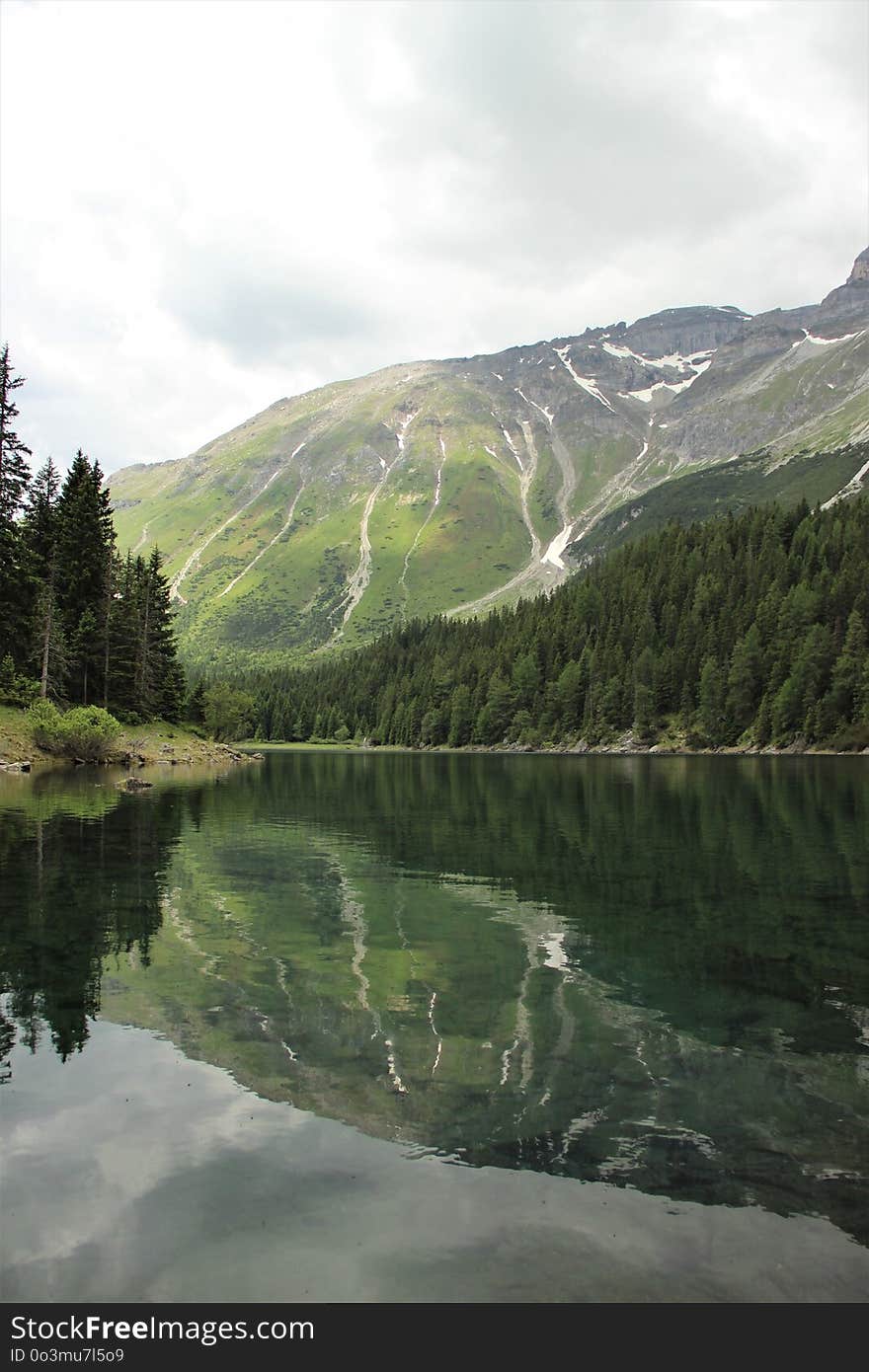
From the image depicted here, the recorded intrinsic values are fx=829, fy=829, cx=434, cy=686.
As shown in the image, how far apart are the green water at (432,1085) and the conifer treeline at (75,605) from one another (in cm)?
5030

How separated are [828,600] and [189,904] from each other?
149500 millimetres

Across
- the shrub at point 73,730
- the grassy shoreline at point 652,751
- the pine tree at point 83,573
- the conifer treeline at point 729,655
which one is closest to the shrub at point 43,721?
the shrub at point 73,730

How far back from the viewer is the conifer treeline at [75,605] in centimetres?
6888

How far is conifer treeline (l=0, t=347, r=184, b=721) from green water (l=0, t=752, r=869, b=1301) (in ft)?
165

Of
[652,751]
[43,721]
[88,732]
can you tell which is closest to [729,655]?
[652,751]

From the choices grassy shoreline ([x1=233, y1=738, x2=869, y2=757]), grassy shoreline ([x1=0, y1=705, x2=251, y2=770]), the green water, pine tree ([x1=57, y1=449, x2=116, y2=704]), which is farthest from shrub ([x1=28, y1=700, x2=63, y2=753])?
grassy shoreline ([x1=233, y1=738, x2=869, y2=757])

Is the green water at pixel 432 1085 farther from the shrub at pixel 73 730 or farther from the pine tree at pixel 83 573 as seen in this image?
the pine tree at pixel 83 573

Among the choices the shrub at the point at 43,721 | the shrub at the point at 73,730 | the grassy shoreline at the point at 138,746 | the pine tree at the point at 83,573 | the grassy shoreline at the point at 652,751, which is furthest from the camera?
the grassy shoreline at the point at 652,751

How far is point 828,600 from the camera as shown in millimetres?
Result: 148000

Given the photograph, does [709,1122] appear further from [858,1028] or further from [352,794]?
[352,794]

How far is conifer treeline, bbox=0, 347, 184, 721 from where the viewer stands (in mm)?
68875

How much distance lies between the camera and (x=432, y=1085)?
1075 cm

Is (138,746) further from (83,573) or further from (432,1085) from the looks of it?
(432,1085)

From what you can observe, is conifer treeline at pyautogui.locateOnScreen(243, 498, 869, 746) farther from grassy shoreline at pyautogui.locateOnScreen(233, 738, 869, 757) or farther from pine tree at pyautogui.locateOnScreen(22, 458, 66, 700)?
pine tree at pyautogui.locateOnScreen(22, 458, 66, 700)
